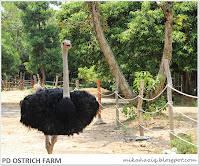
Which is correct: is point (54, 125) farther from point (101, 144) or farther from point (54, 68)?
point (54, 68)

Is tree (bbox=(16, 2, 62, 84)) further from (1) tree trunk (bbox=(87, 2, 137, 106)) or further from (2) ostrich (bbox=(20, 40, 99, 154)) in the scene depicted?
(2) ostrich (bbox=(20, 40, 99, 154))

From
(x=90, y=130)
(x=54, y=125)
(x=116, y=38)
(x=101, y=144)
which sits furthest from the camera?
(x=116, y=38)

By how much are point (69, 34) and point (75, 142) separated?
6.08m

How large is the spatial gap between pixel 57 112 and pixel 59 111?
0.04 m

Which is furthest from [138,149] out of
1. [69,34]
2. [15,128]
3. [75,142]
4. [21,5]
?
[21,5]

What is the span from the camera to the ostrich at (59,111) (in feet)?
11.7

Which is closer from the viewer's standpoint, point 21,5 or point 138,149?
point 138,149

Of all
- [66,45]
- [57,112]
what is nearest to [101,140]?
[57,112]

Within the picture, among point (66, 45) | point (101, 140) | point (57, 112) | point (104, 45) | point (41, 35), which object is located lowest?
point (101, 140)

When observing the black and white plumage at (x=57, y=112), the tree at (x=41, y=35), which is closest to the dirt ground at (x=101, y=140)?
the black and white plumage at (x=57, y=112)

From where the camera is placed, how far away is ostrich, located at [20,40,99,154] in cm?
355

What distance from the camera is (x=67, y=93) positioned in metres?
3.68

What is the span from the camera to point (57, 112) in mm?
3553

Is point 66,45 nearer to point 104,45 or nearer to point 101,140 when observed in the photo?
point 101,140
